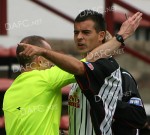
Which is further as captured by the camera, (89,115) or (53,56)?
(89,115)

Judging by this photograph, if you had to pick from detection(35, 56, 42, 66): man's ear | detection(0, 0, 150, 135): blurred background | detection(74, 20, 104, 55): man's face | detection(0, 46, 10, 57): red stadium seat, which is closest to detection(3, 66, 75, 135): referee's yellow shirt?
detection(35, 56, 42, 66): man's ear

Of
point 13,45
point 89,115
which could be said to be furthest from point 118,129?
point 13,45

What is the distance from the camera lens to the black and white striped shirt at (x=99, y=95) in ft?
9.13

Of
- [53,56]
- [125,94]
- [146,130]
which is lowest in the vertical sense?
[146,130]

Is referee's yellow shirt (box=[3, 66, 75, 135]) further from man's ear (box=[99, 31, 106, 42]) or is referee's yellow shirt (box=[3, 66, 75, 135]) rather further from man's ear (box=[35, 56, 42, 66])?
man's ear (box=[99, 31, 106, 42])

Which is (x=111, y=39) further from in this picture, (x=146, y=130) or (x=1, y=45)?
(x=1, y=45)

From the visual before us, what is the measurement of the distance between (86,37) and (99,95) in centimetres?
36

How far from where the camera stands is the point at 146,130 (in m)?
3.28

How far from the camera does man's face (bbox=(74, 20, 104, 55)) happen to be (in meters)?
3.02

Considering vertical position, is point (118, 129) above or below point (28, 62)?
below

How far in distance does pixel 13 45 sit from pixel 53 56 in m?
Answer: 3.49

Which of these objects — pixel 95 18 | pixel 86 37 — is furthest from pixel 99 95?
pixel 95 18

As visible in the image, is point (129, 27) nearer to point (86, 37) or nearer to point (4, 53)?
point (86, 37)

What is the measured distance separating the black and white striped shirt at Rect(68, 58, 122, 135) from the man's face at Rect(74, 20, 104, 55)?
0.57 feet
